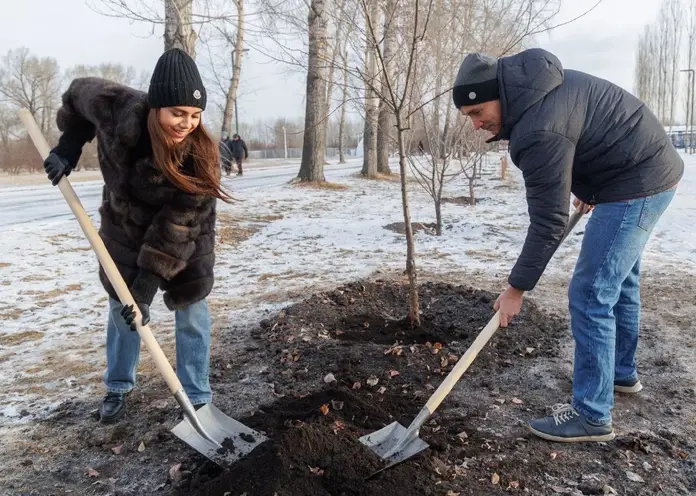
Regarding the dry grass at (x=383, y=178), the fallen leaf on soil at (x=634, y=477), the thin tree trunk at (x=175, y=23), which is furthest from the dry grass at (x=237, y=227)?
the dry grass at (x=383, y=178)

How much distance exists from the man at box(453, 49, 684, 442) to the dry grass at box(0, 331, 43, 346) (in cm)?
360

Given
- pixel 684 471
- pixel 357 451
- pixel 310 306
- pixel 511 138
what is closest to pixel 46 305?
pixel 310 306

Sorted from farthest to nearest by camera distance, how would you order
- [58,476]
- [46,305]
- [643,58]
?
[643,58]
[46,305]
[58,476]

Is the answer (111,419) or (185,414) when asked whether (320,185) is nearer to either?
(111,419)

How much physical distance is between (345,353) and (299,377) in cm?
38

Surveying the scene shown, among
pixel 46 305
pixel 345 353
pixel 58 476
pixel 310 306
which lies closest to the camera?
pixel 58 476

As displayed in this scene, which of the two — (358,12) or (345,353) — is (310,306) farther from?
(358,12)

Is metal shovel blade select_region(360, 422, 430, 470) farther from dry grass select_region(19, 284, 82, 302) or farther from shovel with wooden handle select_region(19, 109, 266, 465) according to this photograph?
dry grass select_region(19, 284, 82, 302)

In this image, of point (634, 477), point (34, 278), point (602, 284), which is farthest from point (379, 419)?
point (34, 278)

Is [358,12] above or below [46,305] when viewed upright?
above

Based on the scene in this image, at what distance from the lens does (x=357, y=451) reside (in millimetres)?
2480

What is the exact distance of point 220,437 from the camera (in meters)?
2.62

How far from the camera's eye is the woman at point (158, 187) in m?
2.55

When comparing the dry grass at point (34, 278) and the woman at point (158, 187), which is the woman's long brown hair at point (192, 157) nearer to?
the woman at point (158, 187)
